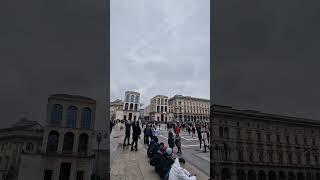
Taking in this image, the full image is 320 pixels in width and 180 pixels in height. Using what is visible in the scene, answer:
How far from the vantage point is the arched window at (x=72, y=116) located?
16.2 m

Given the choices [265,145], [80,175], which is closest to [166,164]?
[80,175]

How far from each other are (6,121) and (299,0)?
57.2ft

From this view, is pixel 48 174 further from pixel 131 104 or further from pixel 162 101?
pixel 162 101

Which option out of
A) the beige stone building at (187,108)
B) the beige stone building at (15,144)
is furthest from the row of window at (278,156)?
the beige stone building at (187,108)

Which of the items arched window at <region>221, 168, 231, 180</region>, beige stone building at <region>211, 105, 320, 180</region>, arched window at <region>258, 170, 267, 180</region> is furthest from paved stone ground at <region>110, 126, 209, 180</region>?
arched window at <region>258, 170, 267, 180</region>

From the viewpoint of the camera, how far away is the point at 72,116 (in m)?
16.5

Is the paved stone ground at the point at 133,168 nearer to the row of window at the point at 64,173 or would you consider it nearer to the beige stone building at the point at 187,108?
the row of window at the point at 64,173

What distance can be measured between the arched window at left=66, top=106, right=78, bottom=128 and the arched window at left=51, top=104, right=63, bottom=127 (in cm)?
48

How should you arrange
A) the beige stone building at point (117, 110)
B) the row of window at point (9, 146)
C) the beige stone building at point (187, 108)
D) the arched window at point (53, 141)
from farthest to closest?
the beige stone building at point (187, 108), the beige stone building at point (117, 110), the arched window at point (53, 141), the row of window at point (9, 146)

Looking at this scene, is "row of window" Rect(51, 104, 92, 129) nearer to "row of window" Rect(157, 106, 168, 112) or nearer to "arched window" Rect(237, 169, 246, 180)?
"arched window" Rect(237, 169, 246, 180)

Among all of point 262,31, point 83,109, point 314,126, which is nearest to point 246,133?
point 314,126

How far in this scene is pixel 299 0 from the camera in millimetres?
15992

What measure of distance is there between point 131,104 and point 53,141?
13656 millimetres

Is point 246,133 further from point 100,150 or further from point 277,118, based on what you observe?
point 100,150
